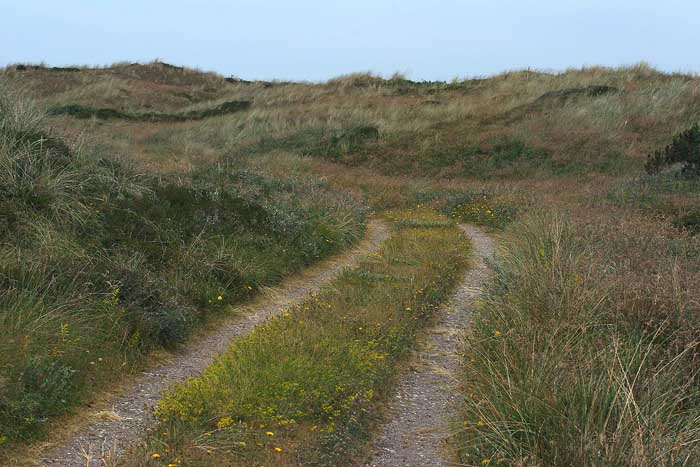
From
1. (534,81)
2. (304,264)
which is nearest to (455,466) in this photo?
(304,264)

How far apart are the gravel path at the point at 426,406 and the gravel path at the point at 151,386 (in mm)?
1803

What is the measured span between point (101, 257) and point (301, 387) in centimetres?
338

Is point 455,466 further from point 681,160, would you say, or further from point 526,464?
point 681,160

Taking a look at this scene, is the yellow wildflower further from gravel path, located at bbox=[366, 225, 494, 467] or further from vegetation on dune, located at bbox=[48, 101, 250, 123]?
vegetation on dune, located at bbox=[48, 101, 250, 123]

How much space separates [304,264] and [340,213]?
10.8 ft

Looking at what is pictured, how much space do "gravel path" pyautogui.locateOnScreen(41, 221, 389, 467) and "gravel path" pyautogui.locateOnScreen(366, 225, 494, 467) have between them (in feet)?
5.92

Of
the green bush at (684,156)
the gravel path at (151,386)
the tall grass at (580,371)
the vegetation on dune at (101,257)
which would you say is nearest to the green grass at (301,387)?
the gravel path at (151,386)

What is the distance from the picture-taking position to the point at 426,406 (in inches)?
214

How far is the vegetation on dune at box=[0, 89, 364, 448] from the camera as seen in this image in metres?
5.34

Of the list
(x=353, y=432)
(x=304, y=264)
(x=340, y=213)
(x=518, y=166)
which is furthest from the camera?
(x=518, y=166)

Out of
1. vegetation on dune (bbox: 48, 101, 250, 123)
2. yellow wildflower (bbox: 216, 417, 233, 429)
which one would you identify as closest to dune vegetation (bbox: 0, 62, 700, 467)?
yellow wildflower (bbox: 216, 417, 233, 429)

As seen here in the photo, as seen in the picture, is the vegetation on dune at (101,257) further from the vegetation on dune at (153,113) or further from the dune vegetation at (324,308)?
the vegetation on dune at (153,113)

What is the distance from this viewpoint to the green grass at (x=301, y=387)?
4.32m

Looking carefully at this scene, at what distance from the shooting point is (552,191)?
20.8 meters
